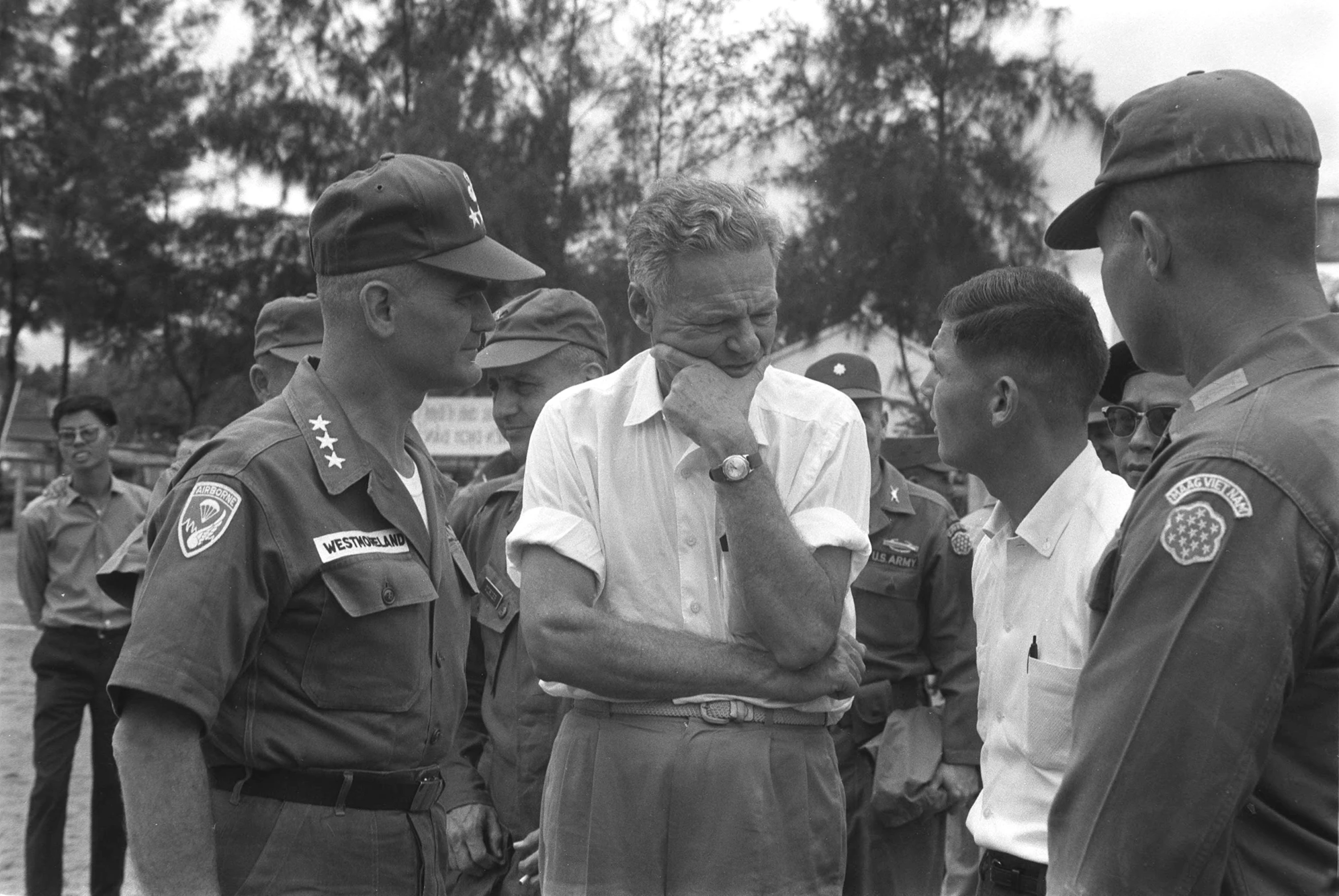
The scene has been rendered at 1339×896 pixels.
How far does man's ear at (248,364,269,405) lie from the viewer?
5164 millimetres

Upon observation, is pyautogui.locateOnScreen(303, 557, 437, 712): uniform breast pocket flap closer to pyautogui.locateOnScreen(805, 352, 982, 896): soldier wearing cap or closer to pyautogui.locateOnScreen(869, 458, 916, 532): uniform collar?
pyautogui.locateOnScreen(805, 352, 982, 896): soldier wearing cap

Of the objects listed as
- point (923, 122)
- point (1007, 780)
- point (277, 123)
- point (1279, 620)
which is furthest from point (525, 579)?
point (277, 123)

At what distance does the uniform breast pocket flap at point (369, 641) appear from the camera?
2.41 meters

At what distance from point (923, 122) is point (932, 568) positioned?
17962mm

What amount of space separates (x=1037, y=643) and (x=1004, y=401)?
0.55 meters

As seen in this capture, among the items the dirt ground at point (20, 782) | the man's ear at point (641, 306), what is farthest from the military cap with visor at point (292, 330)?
the man's ear at point (641, 306)

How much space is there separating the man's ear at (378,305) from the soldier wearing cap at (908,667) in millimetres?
2362

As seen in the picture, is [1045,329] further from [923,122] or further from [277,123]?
[277,123]

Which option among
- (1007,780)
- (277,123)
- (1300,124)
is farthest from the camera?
(277,123)

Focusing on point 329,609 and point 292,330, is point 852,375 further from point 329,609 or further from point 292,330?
point 329,609

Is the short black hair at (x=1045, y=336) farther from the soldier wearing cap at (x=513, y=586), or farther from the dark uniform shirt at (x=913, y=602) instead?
the dark uniform shirt at (x=913, y=602)

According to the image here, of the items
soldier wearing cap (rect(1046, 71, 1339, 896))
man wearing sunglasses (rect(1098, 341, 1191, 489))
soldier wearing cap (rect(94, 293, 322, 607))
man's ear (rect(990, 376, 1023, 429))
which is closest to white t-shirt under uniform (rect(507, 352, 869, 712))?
man's ear (rect(990, 376, 1023, 429))

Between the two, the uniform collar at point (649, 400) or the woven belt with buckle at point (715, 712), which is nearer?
the woven belt with buckle at point (715, 712)

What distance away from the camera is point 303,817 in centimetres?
238
